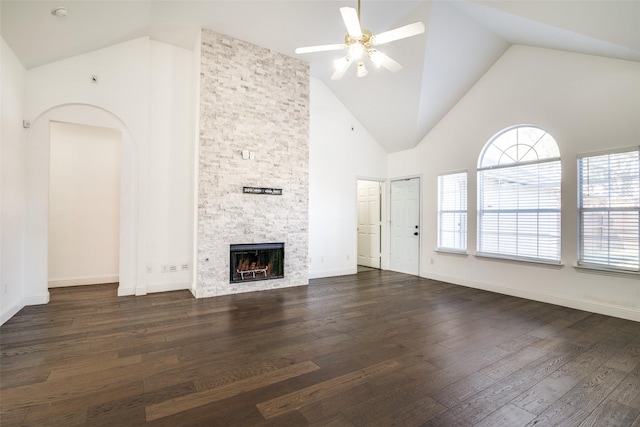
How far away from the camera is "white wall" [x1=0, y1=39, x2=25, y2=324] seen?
3480 millimetres

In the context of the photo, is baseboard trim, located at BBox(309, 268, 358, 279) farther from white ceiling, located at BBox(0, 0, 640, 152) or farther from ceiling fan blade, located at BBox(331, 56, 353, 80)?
ceiling fan blade, located at BBox(331, 56, 353, 80)

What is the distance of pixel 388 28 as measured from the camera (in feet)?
15.6

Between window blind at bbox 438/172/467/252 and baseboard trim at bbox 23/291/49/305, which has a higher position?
window blind at bbox 438/172/467/252

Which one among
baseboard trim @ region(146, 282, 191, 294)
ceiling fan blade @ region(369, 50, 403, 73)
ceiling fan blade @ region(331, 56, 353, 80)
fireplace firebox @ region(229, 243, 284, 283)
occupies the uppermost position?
ceiling fan blade @ region(331, 56, 353, 80)

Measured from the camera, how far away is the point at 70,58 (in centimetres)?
435

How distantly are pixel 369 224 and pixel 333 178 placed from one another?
6.15 ft

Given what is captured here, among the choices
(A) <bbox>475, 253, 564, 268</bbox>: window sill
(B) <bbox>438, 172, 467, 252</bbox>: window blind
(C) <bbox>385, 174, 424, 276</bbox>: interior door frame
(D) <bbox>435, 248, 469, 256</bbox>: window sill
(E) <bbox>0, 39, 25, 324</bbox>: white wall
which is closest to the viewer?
(E) <bbox>0, 39, 25, 324</bbox>: white wall

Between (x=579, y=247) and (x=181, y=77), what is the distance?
6910 mm

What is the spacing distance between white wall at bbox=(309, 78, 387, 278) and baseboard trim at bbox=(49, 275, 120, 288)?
3.88 m

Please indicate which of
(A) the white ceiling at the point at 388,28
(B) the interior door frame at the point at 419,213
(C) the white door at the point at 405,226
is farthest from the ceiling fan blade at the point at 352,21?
(C) the white door at the point at 405,226

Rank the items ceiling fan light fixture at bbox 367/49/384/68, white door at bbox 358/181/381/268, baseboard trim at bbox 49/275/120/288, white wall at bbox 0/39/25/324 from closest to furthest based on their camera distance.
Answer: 1. ceiling fan light fixture at bbox 367/49/384/68
2. white wall at bbox 0/39/25/324
3. baseboard trim at bbox 49/275/120/288
4. white door at bbox 358/181/381/268

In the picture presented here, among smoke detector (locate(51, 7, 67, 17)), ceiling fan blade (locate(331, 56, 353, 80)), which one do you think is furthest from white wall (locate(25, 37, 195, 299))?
ceiling fan blade (locate(331, 56, 353, 80))

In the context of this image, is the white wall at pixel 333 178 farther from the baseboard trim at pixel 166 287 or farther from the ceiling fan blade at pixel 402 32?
the ceiling fan blade at pixel 402 32

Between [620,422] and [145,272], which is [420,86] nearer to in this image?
[620,422]
